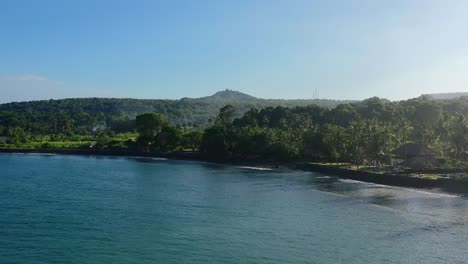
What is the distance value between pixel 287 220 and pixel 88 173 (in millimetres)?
50842

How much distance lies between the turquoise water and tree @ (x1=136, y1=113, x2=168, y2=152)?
210 ft

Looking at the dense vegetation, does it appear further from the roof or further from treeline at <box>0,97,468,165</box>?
the roof

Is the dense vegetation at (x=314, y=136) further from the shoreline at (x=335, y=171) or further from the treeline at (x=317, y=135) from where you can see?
the shoreline at (x=335, y=171)

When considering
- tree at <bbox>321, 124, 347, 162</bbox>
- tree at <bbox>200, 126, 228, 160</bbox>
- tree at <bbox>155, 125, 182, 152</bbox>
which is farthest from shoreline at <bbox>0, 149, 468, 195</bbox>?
tree at <bbox>321, 124, 347, 162</bbox>

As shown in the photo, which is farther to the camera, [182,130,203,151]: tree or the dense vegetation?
[182,130,203,151]: tree

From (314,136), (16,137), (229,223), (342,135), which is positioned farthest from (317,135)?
(16,137)

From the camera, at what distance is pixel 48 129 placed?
182 m

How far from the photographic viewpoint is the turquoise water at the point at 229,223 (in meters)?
29.4

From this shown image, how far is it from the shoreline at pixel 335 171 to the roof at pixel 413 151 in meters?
9.69

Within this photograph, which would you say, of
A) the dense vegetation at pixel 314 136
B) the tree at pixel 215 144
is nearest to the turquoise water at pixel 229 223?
the dense vegetation at pixel 314 136

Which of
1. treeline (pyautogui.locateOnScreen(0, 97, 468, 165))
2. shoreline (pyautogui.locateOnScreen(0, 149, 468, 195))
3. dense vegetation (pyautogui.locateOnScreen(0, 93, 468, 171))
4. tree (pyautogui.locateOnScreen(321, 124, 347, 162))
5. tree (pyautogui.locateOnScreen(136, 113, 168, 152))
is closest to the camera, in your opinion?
shoreline (pyautogui.locateOnScreen(0, 149, 468, 195))

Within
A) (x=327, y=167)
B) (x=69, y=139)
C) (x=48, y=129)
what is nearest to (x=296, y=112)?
(x=327, y=167)

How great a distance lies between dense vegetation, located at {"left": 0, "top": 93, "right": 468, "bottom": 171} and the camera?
75.7 meters

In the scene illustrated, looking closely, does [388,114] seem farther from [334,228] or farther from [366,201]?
[334,228]
